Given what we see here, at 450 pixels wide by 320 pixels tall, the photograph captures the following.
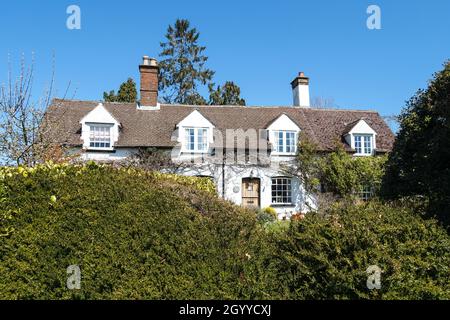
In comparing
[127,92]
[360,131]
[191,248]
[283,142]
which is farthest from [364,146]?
[127,92]

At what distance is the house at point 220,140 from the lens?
1895cm

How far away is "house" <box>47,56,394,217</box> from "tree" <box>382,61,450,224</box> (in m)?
12.6

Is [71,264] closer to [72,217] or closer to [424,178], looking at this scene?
[72,217]

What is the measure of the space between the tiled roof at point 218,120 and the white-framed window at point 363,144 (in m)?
0.60

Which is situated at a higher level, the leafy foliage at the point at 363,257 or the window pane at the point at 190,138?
the window pane at the point at 190,138

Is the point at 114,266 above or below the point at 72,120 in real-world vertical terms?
below

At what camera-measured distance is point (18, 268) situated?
4441mm

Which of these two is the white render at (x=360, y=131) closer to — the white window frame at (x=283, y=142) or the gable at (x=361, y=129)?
the gable at (x=361, y=129)

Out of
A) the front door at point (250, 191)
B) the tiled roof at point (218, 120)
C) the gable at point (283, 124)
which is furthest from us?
the gable at point (283, 124)

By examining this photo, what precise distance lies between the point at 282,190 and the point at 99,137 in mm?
10482

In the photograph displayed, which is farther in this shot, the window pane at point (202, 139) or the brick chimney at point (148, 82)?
the brick chimney at point (148, 82)

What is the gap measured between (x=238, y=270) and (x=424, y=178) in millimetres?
3795

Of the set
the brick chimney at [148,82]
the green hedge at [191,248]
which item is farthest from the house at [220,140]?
the green hedge at [191,248]

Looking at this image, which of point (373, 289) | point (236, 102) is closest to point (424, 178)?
point (373, 289)
